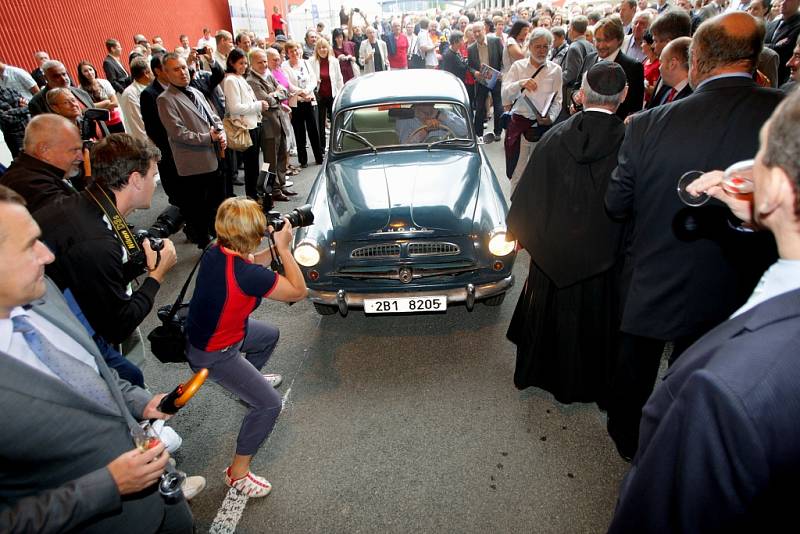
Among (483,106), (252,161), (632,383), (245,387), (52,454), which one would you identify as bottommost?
(632,383)

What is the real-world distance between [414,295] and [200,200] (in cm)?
344

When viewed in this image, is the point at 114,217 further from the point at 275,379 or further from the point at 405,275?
the point at 405,275

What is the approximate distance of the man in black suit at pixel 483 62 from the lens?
9.21 meters

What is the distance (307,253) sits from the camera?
3475 millimetres

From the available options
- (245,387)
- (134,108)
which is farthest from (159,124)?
(245,387)

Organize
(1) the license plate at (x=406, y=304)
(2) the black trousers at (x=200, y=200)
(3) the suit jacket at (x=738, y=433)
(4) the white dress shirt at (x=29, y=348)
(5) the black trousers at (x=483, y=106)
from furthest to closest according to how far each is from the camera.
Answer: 1. (5) the black trousers at (x=483, y=106)
2. (2) the black trousers at (x=200, y=200)
3. (1) the license plate at (x=406, y=304)
4. (4) the white dress shirt at (x=29, y=348)
5. (3) the suit jacket at (x=738, y=433)

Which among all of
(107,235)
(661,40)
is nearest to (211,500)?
(107,235)

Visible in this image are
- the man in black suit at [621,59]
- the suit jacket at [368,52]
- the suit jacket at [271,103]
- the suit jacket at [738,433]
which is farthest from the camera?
the suit jacket at [368,52]

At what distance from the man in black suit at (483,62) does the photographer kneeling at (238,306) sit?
25.2 feet

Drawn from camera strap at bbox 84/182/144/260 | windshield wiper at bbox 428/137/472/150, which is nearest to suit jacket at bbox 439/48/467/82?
windshield wiper at bbox 428/137/472/150

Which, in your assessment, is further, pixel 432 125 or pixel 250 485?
pixel 432 125

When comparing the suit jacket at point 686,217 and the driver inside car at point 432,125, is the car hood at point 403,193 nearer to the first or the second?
the driver inside car at point 432,125

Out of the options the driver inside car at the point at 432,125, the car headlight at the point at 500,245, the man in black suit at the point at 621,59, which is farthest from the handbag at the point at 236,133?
the man in black suit at the point at 621,59

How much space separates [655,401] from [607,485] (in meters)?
1.64
